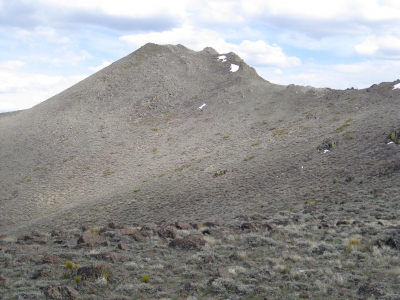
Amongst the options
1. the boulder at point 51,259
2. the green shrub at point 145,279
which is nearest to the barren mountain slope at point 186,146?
the boulder at point 51,259

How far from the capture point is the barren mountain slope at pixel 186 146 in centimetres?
2556

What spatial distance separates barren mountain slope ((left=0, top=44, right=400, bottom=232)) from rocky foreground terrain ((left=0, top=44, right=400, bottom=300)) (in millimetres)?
182

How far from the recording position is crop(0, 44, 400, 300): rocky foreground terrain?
9727 mm

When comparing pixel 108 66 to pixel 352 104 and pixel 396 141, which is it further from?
pixel 396 141

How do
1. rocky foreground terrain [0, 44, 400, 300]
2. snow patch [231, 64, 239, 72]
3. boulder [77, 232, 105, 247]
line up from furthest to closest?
snow patch [231, 64, 239, 72]
boulder [77, 232, 105, 247]
rocky foreground terrain [0, 44, 400, 300]

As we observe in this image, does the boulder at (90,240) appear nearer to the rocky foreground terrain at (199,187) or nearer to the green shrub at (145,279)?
the rocky foreground terrain at (199,187)

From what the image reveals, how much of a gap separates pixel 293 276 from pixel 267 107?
1550 inches

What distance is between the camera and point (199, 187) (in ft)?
95.5

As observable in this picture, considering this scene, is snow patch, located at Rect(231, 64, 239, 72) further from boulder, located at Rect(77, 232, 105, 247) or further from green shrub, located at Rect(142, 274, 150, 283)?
green shrub, located at Rect(142, 274, 150, 283)

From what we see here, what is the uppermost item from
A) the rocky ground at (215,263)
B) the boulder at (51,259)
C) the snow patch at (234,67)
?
the snow patch at (234,67)

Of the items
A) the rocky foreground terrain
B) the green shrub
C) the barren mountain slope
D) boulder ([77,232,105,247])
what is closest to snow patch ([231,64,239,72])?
the rocky foreground terrain

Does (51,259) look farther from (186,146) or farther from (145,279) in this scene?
(186,146)

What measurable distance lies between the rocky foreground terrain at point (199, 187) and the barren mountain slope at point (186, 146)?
0.18 meters

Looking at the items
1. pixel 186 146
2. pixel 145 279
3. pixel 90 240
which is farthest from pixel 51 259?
pixel 186 146
